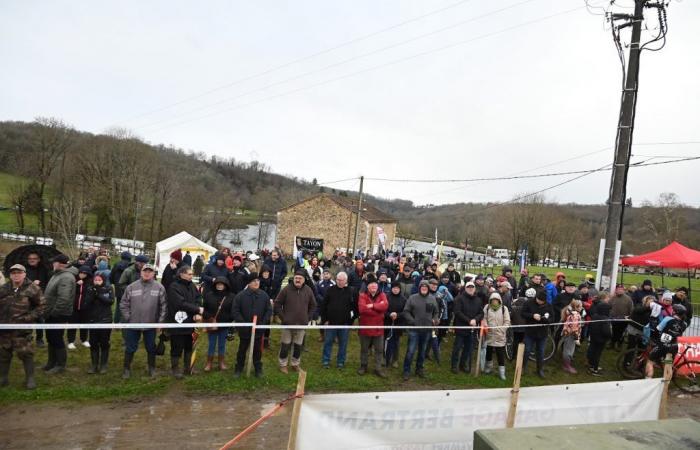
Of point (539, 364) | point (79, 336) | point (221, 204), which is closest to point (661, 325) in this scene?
point (539, 364)

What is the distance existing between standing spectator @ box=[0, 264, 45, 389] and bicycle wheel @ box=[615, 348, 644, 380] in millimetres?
10942

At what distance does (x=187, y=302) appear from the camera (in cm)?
700

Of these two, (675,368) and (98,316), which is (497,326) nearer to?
(675,368)

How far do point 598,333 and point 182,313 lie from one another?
850 cm

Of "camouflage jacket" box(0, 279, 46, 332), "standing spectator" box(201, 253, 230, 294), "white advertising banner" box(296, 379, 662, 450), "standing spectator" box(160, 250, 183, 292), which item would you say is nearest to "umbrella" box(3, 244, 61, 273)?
"standing spectator" box(160, 250, 183, 292)

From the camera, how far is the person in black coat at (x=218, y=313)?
24.9 feet

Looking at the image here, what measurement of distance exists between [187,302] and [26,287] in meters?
2.15

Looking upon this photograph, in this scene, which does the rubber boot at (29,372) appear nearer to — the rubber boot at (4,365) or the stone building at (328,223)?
the rubber boot at (4,365)

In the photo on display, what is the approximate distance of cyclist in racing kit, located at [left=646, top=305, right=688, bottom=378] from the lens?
816 cm

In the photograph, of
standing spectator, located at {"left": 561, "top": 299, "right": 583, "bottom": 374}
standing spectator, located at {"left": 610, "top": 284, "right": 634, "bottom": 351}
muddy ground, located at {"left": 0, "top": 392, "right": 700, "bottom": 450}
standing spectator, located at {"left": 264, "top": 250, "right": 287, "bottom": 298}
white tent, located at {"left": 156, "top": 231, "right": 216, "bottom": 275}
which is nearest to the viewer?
muddy ground, located at {"left": 0, "top": 392, "right": 700, "bottom": 450}

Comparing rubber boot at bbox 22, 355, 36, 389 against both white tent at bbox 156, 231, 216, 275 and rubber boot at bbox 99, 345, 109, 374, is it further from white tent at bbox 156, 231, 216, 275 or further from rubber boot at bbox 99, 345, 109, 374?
white tent at bbox 156, 231, 216, 275

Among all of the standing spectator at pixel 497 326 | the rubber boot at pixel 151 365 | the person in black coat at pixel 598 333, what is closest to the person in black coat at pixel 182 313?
the rubber boot at pixel 151 365

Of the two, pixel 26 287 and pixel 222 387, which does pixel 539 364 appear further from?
pixel 26 287

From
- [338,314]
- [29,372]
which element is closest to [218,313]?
[338,314]
